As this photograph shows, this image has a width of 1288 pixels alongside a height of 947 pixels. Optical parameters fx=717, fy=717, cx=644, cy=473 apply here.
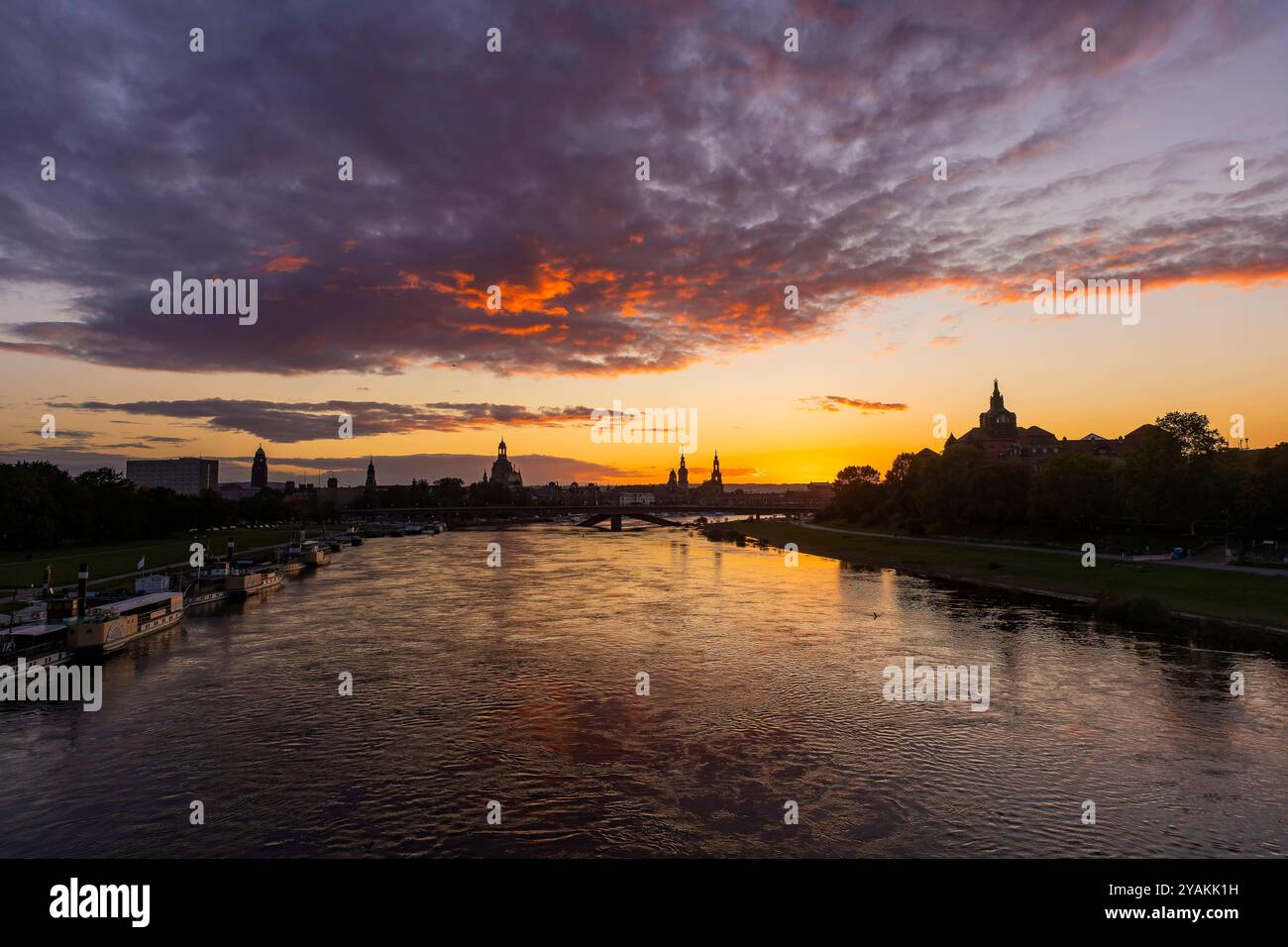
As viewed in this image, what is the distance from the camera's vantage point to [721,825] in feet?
64.2

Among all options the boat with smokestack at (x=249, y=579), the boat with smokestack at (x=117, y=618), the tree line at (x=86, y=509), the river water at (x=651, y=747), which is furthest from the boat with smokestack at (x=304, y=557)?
the river water at (x=651, y=747)

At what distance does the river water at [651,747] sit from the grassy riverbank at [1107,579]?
7.49 metres

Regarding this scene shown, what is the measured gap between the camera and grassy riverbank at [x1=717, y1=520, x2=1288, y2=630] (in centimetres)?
4747

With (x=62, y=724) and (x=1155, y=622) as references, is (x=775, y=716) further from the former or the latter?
(x=1155, y=622)

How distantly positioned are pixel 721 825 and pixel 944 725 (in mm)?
12892

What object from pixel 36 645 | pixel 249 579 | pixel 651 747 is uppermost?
pixel 36 645

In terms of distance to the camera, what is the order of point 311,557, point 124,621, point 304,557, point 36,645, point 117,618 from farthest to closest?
1. point 311,557
2. point 304,557
3. point 124,621
4. point 117,618
5. point 36,645

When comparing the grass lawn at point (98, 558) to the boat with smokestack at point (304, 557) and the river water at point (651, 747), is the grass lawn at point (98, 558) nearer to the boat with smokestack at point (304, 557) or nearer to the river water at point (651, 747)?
the boat with smokestack at point (304, 557)

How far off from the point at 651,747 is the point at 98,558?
254 feet

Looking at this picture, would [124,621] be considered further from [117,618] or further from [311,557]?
[311,557]

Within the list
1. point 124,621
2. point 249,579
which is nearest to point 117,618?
point 124,621

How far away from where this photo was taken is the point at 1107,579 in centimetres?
6041

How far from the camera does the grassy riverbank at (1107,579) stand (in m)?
47.5

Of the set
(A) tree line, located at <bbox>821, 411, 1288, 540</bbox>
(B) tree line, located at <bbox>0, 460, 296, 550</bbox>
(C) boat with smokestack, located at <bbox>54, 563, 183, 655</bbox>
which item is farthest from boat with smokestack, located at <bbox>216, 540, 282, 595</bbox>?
(A) tree line, located at <bbox>821, 411, 1288, 540</bbox>
